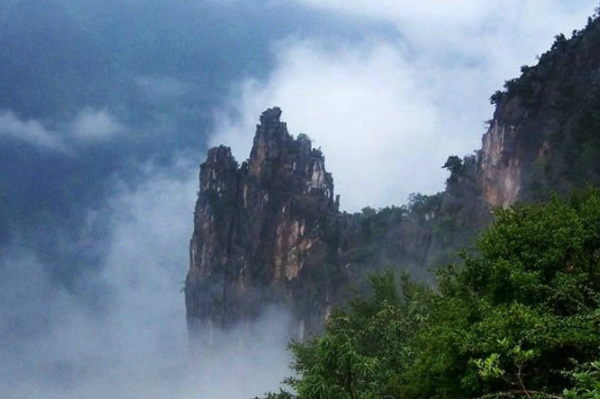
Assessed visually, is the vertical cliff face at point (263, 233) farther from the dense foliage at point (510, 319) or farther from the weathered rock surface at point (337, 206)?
the dense foliage at point (510, 319)

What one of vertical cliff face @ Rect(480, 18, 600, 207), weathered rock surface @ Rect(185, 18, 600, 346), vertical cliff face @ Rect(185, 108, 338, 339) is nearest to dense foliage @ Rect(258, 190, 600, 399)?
weathered rock surface @ Rect(185, 18, 600, 346)

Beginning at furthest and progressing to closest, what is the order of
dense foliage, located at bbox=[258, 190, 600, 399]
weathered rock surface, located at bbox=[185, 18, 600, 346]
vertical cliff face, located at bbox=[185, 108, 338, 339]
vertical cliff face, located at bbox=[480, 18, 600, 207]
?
vertical cliff face, located at bbox=[185, 108, 338, 339], weathered rock surface, located at bbox=[185, 18, 600, 346], vertical cliff face, located at bbox=[480, 18, 600, 207], dense foliage, located at bbox=[258, 190, 600, 399]

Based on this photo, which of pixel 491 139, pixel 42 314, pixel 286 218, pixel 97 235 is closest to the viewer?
pixel 491 139

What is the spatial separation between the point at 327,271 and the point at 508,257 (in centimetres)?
6871

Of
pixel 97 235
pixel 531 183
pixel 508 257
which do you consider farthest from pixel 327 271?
pixel 97 235

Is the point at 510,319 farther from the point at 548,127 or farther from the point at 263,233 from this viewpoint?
the point at 263,233

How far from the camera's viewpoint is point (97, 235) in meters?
194

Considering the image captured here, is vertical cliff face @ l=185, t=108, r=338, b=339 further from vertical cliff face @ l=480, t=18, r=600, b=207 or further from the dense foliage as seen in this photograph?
the dense foliage

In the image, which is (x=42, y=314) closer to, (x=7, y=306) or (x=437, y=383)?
(x=7, y=306)

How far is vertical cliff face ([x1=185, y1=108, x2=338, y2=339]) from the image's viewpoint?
8756 cm

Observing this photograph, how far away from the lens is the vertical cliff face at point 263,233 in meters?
87.6

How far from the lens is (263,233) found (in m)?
92.1

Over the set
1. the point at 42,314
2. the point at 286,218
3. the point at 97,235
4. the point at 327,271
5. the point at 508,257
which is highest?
the point at 97,235

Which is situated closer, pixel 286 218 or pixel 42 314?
pixel 286 218
